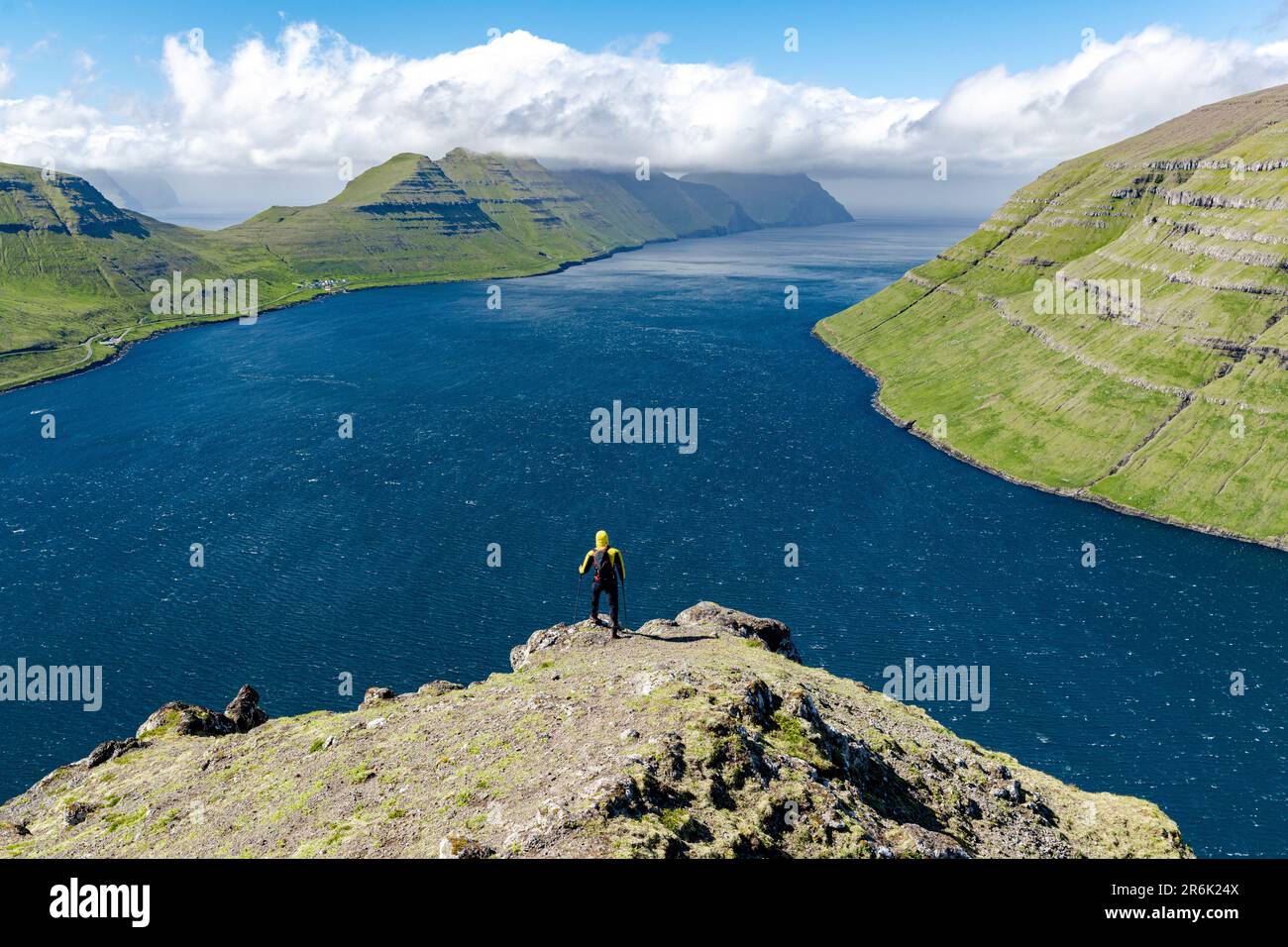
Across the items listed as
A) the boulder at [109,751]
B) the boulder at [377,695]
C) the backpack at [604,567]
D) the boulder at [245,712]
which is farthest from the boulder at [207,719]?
the backpack at [604,567]

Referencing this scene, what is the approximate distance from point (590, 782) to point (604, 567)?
19310 millimetres

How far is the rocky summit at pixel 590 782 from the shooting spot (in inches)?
1123

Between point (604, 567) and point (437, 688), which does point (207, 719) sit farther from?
point (604, 567)

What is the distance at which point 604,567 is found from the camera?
4691 cm

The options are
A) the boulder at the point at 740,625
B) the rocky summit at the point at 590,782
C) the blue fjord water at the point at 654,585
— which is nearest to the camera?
the rocky summit at the point at 590,782

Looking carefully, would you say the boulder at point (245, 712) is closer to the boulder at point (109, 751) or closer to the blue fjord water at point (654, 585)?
the boulder at point (109, 751)

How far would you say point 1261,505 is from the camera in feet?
488

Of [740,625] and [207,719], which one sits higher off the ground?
[740,625]

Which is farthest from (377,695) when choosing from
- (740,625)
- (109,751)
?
(740,625)

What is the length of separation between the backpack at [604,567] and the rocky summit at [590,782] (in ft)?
16.1

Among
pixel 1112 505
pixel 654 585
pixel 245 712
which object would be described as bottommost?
pixel 654 585

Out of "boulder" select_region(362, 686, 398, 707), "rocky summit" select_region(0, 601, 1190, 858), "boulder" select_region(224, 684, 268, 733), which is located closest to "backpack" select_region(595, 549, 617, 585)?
"rocky summit" select_region(0, 601, 1190, 858)

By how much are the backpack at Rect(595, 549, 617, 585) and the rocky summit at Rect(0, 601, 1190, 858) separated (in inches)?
193
